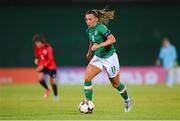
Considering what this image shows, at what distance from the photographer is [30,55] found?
43.3m

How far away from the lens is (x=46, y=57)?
27125 mm

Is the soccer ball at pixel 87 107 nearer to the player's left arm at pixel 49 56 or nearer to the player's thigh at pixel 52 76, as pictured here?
the player's thigh at pixel 52 76

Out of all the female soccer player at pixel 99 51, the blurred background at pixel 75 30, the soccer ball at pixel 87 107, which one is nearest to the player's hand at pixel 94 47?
the female soccer player at pixel 99 51

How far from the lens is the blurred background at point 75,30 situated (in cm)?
4322

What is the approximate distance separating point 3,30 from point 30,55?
2252mm

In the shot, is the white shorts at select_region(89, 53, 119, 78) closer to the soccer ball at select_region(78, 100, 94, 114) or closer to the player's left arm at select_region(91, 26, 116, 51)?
the player's left arm at select_region(91, 26, 116, 51)

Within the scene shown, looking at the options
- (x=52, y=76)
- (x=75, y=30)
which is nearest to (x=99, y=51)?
(x=52, y=76)

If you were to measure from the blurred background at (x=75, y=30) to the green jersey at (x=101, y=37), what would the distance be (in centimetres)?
2424

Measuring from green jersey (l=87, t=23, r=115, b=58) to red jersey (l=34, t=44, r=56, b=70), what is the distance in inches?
324

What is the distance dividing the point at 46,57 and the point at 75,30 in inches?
659

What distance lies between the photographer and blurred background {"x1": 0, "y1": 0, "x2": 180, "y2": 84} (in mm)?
43219

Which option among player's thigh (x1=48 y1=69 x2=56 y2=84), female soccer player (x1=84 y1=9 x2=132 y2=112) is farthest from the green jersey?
player's thigh (x1=48 y1=69 x2=56 y2=84)

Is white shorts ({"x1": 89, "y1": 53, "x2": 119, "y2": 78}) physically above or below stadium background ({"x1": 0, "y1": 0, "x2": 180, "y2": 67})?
above

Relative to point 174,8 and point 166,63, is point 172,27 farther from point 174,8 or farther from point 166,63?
point 166,63
